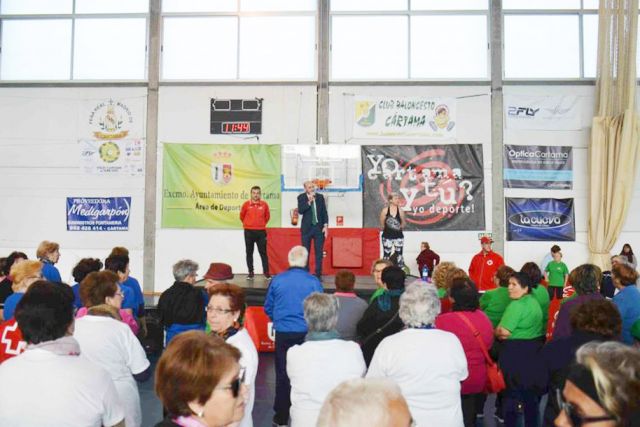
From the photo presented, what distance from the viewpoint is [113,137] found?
11.8m

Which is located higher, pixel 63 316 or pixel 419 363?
pixel 63 316

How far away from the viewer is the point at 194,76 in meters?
11.9

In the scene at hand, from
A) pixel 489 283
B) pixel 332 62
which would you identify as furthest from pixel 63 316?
pixel 332 62

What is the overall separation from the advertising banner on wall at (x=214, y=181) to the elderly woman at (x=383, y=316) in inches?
312

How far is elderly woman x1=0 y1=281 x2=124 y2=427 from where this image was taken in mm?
1807

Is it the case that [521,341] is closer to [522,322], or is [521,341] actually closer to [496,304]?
[522,322]

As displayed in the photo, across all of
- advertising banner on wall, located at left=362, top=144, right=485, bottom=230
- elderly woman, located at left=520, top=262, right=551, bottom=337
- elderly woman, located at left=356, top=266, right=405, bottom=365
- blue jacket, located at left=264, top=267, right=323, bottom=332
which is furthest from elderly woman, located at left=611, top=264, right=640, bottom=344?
advertising banner on wall, located at left=362, top=144, right=485, bottom=230

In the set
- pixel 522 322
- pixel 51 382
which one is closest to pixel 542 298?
pixel 522 322

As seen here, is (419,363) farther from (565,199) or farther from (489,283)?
(565,199)

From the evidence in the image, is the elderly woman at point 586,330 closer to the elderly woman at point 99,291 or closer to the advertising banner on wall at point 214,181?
the elderly woman at point 99,291

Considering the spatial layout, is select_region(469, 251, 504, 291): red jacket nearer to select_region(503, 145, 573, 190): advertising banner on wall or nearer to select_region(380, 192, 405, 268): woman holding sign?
select_region(503, 145, 573, 190): advertising banner on wall

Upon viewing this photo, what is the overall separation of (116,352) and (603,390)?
2.01m

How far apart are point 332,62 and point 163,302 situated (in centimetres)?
901

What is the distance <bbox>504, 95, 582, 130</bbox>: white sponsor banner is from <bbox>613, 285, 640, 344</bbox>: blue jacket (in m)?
8.16
